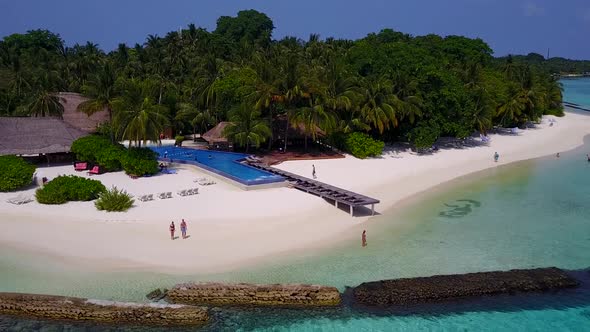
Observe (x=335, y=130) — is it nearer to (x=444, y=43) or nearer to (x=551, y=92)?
(x=444, y=43)

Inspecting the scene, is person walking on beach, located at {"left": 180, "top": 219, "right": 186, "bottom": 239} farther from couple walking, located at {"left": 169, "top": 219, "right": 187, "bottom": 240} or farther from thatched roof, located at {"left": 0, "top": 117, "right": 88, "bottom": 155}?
thatched roof, located at {"left": 0, "top": 117, "right": 88, "bottom": 155}

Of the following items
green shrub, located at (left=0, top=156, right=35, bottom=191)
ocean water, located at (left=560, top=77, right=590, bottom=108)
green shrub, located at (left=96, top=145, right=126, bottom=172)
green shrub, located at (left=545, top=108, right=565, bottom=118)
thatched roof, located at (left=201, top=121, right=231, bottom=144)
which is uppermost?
ocean water, located at (left=560, top=77, right=590, bottom=108)

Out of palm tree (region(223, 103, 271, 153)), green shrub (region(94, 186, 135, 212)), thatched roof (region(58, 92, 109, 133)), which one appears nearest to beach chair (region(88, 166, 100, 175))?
green shrub (region(94, 186, 135, 212))

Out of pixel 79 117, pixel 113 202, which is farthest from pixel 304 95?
pixel 79 117

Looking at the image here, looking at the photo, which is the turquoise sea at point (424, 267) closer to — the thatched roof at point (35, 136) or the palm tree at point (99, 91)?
the thatched roof at point (35, 136)

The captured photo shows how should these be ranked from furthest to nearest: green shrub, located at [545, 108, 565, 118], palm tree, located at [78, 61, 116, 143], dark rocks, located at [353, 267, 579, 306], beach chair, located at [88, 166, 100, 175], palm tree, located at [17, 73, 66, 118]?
green shrub, located at [545, 108, 565, 118]
palm tree, located at [17, 73, 66, 118]
palm tree, located at [78, 61, 116, 143]
beach chair, located at [88, 166, 100, 175]
dark rocks, located at [353, 267, 579, 306]

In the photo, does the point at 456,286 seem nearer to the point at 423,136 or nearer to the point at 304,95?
the point at 304,95

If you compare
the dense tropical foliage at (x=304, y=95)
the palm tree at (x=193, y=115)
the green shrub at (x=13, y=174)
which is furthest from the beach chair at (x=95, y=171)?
the palm tree at (x=193, y=115)
